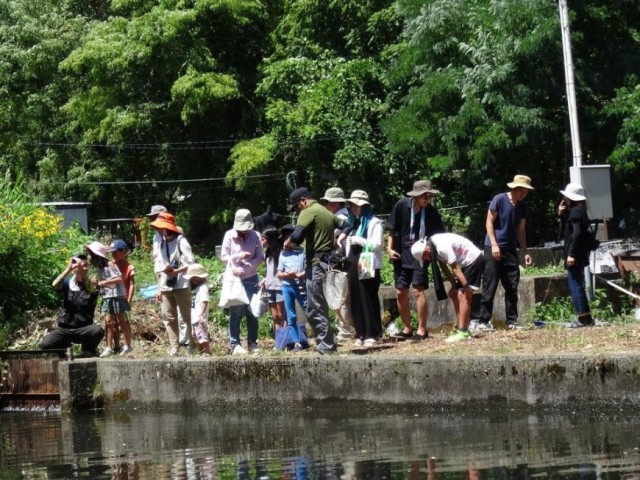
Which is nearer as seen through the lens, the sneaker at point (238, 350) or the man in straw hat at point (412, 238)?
the man in straw hat at point (412, 238)

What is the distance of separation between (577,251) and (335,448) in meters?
4.49

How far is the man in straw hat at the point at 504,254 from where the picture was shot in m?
13.2

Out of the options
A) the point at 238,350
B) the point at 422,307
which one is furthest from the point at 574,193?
the point at 238,350

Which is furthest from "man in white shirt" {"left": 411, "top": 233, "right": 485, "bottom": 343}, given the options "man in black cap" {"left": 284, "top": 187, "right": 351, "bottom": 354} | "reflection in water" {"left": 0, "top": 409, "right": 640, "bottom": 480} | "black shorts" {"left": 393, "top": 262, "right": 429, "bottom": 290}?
"reflection in water" {"left": 0, "top": 409, "right": 640, "bottom": 480}

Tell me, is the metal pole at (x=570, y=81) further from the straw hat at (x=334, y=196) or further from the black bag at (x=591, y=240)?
the straw hat at (x=334, y=196)

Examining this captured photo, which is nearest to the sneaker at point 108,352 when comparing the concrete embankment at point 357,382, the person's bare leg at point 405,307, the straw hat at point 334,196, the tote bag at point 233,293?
the concrete embankment at point 357,382

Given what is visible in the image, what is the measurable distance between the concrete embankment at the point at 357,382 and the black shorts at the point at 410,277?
1496 millimetres

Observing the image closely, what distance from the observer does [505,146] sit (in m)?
30.3

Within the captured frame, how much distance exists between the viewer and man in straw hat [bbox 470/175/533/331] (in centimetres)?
1316

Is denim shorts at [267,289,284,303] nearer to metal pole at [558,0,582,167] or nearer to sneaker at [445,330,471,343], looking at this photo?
sneaker at [445,330,471,343]

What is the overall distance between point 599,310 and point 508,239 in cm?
190

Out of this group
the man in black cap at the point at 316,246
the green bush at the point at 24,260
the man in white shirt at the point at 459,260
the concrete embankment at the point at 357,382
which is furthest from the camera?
the green bush at the point at 24,260

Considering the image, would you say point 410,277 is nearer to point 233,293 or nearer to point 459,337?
point 459,337

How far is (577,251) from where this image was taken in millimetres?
12914
